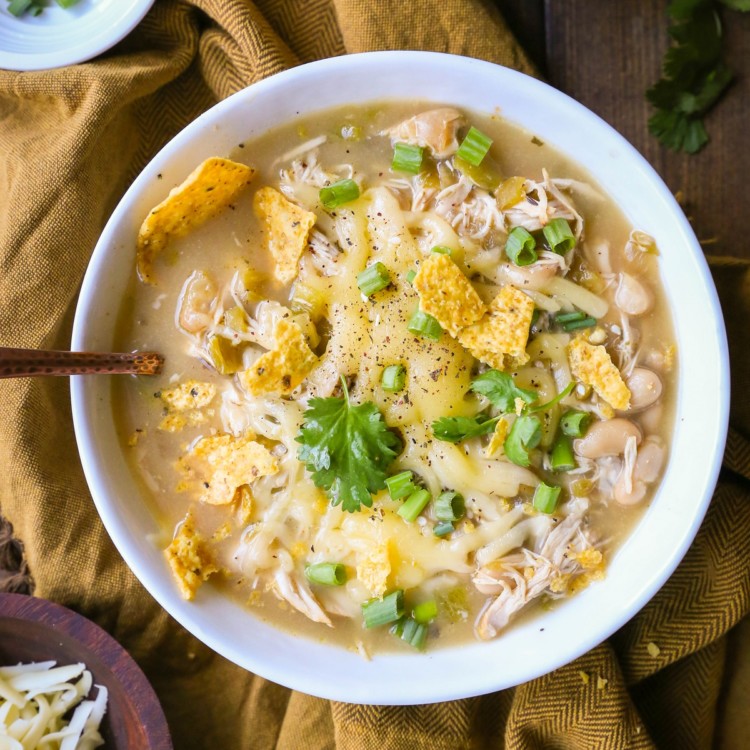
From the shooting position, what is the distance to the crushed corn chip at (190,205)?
9.32 feet

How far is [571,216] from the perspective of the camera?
2.99m

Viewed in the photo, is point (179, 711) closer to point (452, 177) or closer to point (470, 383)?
point (470, 383)

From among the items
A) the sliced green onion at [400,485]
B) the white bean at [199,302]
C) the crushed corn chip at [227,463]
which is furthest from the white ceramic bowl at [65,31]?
the sliced green onion at [400,485]

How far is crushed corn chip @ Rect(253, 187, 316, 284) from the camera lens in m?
2.95

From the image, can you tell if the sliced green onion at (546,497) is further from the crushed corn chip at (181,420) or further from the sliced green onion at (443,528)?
the crushed corn chip at (181,420)

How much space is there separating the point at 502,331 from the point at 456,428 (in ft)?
1.24

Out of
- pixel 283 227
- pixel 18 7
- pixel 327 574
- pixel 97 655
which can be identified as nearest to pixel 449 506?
pixel 327 574

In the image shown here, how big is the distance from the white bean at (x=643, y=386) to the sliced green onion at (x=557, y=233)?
0.54 m

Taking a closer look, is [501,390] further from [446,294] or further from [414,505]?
[414,505]

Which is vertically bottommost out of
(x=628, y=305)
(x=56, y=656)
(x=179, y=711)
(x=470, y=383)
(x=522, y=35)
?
(x=179, y=711)

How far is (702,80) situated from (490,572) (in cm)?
227

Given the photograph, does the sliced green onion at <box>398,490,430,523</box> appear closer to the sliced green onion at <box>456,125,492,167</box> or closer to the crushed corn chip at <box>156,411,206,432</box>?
the crushed corn chip at <box>156,411,206,432</box>

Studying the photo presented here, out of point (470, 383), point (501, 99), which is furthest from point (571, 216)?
point (470, 383)

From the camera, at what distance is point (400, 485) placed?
298cm
